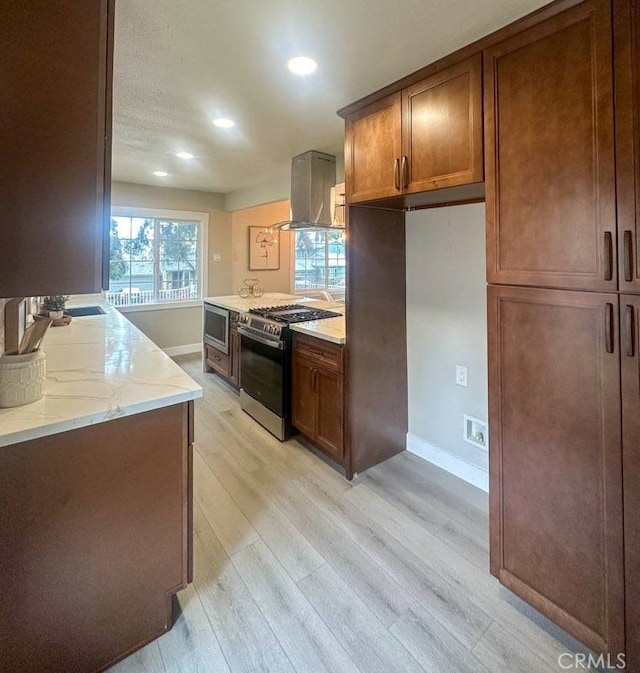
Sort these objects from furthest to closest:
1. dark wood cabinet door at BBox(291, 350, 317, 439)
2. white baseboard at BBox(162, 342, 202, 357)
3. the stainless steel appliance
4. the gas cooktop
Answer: white baseboard at BBox(162, 342, 202, 357), the stainless steel appliance, the gas cooktop, dark wood cabinet door at BBox(291, 350, 317, 439)

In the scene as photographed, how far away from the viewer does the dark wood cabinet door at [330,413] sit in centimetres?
251

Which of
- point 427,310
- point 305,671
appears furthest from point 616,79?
point 305,671

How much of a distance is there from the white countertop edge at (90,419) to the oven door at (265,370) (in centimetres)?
152

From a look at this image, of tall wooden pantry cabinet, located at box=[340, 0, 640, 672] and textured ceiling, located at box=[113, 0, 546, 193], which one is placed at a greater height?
textured ceiling, located at box=[113, 0, 546, 193]

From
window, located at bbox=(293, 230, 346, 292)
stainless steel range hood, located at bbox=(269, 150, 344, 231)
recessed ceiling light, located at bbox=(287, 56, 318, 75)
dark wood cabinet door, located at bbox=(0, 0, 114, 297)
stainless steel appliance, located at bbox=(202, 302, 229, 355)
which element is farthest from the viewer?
window, located at bbox=(293, 230, 346, 292)

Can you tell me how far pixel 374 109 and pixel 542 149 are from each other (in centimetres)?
111

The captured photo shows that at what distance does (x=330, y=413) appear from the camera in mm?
2594

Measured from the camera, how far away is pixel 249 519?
→ 2.09 meters

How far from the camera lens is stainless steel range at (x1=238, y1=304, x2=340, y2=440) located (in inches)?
116

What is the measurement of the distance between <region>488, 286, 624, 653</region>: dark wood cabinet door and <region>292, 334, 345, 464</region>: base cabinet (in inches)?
43.5

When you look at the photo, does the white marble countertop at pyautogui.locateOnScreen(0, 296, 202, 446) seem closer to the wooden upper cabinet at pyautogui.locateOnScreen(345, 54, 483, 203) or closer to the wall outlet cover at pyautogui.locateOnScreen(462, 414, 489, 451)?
the wooden upper cabinet at pyautogui.locateOnScreen(345, 54, 483, 203)

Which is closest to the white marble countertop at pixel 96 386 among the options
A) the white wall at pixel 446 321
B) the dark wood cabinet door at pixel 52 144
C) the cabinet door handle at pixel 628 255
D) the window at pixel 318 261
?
the dark wood cabinet door at pixel 52 144

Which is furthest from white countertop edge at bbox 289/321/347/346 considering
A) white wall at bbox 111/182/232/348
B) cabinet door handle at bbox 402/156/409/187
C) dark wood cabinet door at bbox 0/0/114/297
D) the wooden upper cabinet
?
white wall at bbox 111/182/232/348

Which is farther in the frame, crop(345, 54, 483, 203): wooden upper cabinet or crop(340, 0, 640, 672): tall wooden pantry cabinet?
crop(345, 54, 483, 203): wooden upper cabinet
